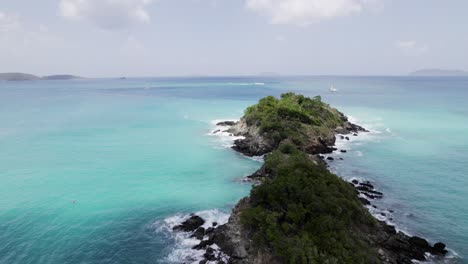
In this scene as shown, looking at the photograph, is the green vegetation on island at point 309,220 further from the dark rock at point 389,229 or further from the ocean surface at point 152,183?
the ocean surface at point 152,183

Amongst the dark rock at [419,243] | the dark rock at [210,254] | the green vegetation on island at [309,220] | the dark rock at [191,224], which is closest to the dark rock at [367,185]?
the green vegetation on island at [309,220]

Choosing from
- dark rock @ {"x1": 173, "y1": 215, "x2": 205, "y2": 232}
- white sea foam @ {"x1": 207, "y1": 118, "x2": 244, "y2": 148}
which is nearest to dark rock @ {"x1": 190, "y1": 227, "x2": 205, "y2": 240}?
dark rock @ {"x1": 173, "y1": 215, "x2": 205, "y2": 232}

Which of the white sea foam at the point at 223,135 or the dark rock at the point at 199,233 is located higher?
the white sea foam at the point at 223,135

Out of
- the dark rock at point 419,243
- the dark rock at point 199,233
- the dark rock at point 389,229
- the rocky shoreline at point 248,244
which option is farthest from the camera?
the dark rock at point 199,233

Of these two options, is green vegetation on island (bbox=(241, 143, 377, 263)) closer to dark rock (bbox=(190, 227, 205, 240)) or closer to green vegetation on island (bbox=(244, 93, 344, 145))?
dark rock (bbox=(190, 227, 205, 240))

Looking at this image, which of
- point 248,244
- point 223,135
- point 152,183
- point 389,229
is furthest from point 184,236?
point 223,135

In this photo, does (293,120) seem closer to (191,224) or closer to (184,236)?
(191,224)

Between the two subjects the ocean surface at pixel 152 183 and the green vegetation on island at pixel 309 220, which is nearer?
the green vegetation on island at pixel 309 220
